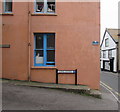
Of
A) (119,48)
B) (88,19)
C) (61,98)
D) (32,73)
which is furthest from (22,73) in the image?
(119,48)

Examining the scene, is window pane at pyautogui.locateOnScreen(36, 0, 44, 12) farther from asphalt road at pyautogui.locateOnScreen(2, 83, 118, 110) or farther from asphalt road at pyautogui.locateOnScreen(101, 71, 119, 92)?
asphalt road at pyautogui.locateOnScreen(101, 71, 119, 92)

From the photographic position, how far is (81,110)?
19.7 feet

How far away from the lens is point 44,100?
6711 mm

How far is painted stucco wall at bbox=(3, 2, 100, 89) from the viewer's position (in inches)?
384

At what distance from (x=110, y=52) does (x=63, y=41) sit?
92.4ft

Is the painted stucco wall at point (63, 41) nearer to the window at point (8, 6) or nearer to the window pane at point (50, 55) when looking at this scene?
the window pane at point (50, 55)

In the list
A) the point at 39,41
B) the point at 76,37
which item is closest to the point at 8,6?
the point at 39,41

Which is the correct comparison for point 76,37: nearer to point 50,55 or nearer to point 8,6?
point 50,55

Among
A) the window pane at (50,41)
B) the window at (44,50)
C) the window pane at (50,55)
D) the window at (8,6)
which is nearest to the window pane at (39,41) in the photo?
the window at (44,50)

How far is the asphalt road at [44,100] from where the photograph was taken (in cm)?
603

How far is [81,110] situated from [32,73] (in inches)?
177

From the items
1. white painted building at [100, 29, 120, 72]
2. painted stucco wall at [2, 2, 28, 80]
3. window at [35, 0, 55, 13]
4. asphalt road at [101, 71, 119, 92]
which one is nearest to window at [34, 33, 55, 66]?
painted stucco wall at [2, 2, 28, 80]

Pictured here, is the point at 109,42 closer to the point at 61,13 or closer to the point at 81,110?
the point at 61,13

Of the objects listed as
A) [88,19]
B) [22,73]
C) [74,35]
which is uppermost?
[88,19]
